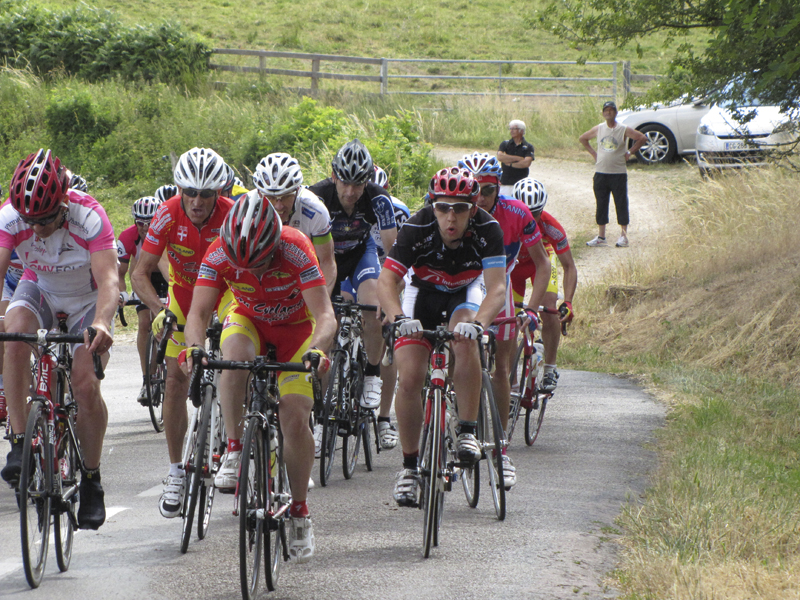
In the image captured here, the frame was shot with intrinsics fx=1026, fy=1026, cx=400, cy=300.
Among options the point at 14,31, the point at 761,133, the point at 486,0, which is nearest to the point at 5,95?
the point at 14,31

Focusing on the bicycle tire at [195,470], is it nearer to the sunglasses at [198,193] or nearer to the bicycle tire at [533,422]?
the sunglasses at [198,193]

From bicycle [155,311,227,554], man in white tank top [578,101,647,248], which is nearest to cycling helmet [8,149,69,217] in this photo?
bicycle [155,311,227,554]

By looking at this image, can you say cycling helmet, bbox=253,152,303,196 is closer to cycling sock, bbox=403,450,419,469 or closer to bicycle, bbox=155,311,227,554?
bicycle, bbox=155,311,227,554

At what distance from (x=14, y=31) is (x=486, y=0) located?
1084 inches

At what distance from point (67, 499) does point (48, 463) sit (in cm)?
31

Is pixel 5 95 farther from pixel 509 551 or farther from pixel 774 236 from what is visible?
pixel 509 551

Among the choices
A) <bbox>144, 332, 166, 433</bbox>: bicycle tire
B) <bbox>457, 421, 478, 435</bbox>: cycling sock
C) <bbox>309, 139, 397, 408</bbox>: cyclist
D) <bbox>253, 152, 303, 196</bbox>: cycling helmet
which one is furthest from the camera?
<bbox>144, 332, 166, 433</bbox>: bicycle tire

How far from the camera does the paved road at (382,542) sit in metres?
5.16

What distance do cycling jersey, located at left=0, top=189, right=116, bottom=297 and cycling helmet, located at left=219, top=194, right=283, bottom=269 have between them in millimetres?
1092

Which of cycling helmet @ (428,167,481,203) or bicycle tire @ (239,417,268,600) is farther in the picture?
cycling helmet @ (428,167,481,203)

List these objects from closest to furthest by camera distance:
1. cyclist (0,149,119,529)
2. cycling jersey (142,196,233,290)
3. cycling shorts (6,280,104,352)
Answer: cyclist (0,149,119,529), cycling shorts (6,280,104,352), cycling jersey (142,196,233,290)

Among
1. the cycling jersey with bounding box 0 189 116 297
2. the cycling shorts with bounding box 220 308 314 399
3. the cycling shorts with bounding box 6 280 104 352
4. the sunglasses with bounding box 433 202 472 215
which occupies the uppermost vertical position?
the sunglasses with bounding box 433 202 472 215

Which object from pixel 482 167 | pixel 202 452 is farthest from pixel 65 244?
pixel 482 167

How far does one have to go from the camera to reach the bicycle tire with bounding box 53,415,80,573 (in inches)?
211
